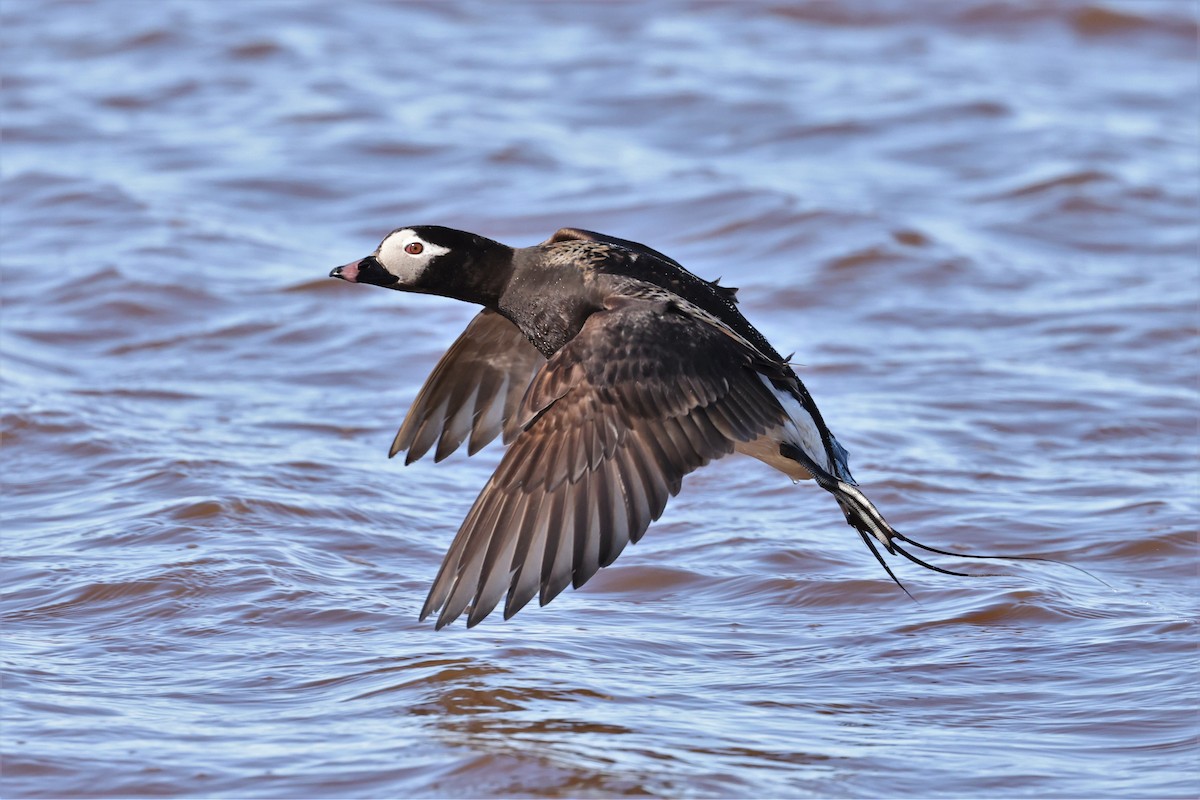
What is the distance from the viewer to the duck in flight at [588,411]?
16.4 feet

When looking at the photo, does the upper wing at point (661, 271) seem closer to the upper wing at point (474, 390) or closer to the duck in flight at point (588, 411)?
the duck in flight at point (588, 411)

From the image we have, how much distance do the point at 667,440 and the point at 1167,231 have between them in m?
6.75

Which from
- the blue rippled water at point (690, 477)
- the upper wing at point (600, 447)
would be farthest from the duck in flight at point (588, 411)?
the blue rippled water at point (690, 477)

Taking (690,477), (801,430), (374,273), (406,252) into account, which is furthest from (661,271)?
(690,477)

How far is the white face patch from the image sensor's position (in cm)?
619

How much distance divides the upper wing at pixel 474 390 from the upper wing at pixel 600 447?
1171 mm

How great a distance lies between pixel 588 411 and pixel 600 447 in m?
0.13

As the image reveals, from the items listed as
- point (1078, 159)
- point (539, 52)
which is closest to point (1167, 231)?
point (1078, 159)

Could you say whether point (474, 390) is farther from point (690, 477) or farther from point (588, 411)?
point (588, 411)

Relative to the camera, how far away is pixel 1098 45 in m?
15.8

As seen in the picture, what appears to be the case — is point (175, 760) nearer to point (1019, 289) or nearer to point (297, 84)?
point (1019, 289)

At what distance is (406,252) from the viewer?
6.20 metres

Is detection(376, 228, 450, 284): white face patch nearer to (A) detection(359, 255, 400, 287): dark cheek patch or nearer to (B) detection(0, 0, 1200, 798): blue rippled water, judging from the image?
(A) detection(359, 255, 400, 287): dark cheek patch

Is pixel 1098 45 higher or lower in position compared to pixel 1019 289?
higher
